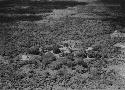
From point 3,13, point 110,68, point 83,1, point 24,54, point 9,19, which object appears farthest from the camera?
point 83,1

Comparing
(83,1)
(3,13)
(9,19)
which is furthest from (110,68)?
(83,1)

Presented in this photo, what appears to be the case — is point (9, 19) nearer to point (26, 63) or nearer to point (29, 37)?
point (29, 37)

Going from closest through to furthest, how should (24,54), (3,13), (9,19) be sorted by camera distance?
(24,54) → (9,19) → (3,13)

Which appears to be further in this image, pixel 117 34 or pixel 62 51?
pixel 117 34

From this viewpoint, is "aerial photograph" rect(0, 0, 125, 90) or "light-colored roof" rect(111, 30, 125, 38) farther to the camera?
"light-colored roof" rect(111, 30, 125, 38)

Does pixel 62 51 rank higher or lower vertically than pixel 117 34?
lower

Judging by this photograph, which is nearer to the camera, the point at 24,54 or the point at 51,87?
the point at 51,87

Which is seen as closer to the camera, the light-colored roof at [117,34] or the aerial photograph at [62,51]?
the aerial photograph at [62,51]
